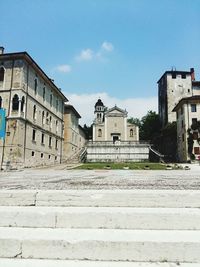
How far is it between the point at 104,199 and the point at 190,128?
38.0 meters

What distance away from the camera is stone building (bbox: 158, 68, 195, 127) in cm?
5592

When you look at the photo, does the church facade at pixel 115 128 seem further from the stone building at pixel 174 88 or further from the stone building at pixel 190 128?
the stone building at pixel 190 128

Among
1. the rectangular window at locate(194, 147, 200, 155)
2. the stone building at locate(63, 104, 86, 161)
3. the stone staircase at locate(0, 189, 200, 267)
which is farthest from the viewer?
the stone building at locate(63, 104, 86, 161)

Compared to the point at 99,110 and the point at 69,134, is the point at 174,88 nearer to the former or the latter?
the point at 99,110

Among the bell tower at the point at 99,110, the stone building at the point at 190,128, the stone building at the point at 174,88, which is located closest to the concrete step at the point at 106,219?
the stone building at the point at 190,128

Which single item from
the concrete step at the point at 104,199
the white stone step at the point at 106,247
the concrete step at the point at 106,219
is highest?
the concrete step at the point at 104,199

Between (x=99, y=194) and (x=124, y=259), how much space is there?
127 centimetres

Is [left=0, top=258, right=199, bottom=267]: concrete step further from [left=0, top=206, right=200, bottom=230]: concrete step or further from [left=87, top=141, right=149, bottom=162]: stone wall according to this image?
[left=87, top=141, right=149, bottom=162]: stone wall

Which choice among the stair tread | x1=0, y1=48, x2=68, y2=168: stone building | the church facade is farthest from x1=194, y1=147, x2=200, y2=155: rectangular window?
the stair tread

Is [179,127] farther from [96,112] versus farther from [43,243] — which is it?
[43,243]

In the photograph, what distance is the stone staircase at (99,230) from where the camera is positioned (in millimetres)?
2457

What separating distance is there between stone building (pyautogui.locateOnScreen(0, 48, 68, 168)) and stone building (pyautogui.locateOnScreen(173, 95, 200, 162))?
851 inches

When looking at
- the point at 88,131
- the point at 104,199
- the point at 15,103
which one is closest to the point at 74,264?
the point at 104,199

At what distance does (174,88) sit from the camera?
56.5 metres
